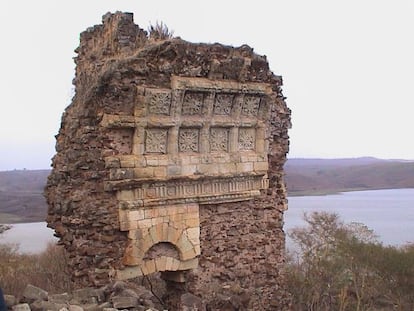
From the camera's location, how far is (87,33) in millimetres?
7762

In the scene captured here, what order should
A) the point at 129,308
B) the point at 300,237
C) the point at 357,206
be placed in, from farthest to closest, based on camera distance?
the point at 357,206, the point at 300,237, the point at 129,308

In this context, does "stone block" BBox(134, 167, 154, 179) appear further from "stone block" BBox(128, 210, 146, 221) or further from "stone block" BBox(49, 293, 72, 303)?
"stone block" BBox(49, 293, 72, 303)

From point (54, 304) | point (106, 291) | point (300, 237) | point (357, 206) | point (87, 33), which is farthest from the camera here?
point (357, 206)

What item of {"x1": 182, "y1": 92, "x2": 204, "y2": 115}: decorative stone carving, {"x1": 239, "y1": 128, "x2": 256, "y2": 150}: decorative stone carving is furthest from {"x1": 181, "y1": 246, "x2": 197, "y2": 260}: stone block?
{"x1": 182, "y1": 92, "x2": 204, "y2": 115}: decorative stone carving

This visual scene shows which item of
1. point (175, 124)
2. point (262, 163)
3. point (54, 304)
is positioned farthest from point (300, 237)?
point (54, 304)

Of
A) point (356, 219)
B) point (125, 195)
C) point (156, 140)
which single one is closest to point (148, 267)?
point (125, 195)

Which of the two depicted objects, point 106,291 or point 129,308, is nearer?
point 129,308

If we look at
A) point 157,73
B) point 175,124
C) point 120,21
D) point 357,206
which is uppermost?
point 120,21

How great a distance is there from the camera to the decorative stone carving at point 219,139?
24.4 feet

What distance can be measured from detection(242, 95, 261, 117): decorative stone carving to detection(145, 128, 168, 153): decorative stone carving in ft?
4.45

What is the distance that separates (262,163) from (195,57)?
185 centimetres

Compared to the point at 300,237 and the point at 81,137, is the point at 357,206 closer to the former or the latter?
the point at 300,237

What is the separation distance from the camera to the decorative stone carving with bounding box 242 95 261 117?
772 cm

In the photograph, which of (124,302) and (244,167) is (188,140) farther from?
(124,302)
